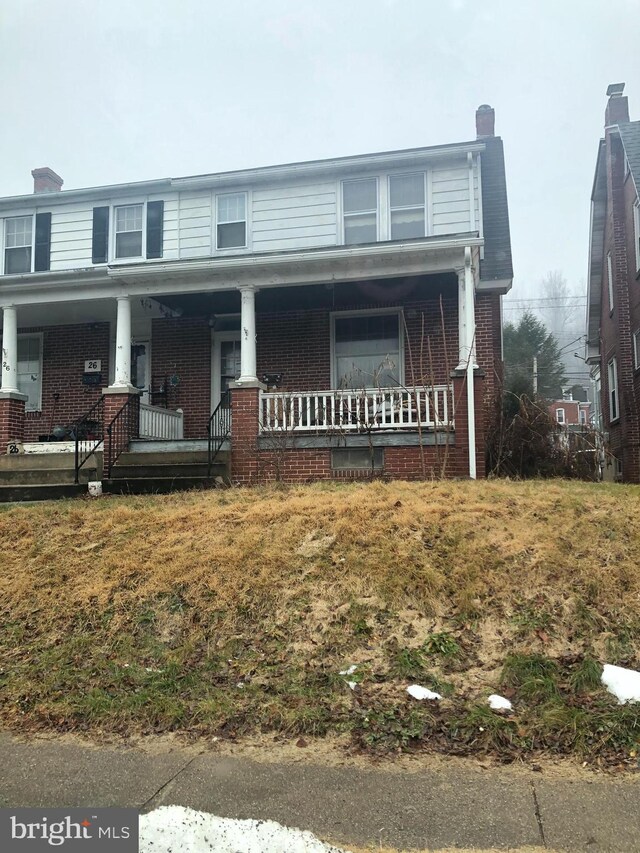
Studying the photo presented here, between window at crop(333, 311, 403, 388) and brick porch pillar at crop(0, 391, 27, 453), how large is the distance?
596 centimetres

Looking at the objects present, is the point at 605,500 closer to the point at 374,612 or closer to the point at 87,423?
the point at 374,612

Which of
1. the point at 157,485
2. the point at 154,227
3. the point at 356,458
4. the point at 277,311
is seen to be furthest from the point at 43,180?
the point at 356,458

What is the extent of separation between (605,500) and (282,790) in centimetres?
460

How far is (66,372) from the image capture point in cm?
1379

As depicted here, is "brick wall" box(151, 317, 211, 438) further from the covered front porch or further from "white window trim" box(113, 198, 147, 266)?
"white window trim" box(113, 198, 147, 266)

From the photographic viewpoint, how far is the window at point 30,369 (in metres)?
13.9

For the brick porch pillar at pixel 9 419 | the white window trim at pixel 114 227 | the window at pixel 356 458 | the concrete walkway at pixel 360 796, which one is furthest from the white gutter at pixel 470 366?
the brick porch pillar at pixel 9 419

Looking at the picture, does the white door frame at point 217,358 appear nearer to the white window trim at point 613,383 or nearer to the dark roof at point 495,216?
the dark roof at point 495,216

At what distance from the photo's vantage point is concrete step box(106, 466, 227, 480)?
31.4ft

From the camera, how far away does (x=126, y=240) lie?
1395 centimetres

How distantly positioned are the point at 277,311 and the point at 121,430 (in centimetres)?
394

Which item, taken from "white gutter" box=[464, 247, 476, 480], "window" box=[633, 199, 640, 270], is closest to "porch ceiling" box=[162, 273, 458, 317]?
"white gutter" box=[464, 247, 476, 480]

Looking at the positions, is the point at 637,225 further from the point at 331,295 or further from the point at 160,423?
the point at 160,423

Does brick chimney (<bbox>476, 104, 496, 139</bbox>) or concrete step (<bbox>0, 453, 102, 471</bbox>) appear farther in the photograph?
brick chimney (<bbox>476, 104, 496, 139</bbox>)
